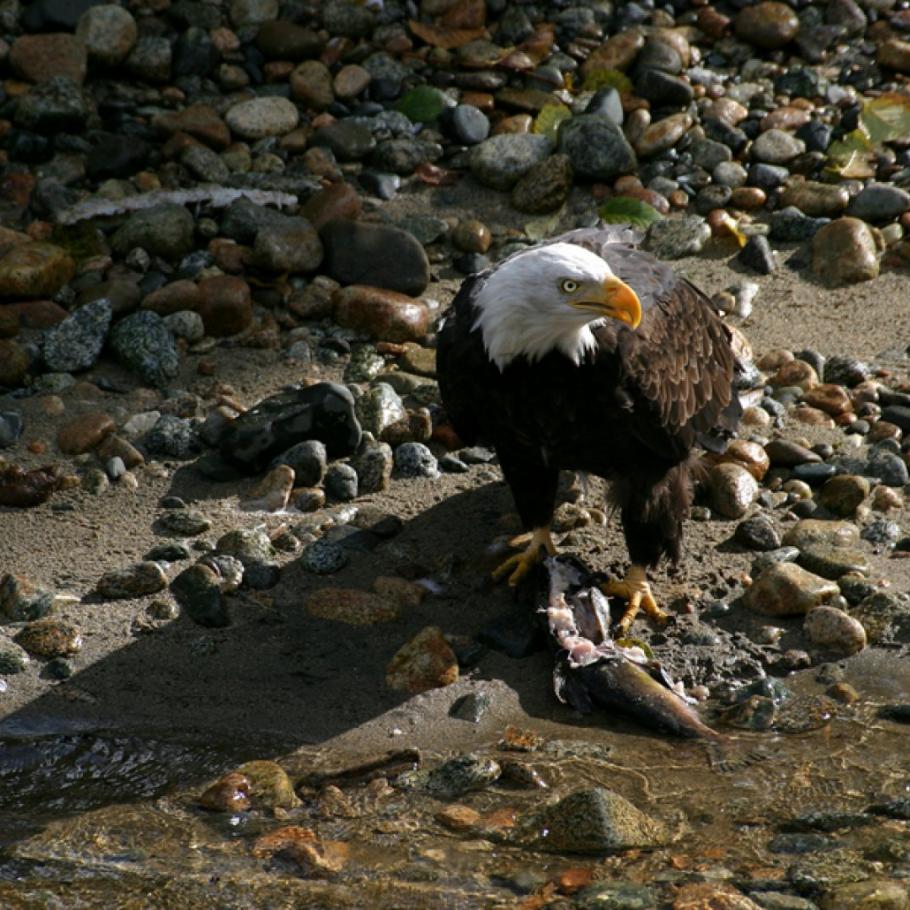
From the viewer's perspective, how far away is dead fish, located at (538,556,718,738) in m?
4.65

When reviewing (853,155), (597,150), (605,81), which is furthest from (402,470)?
(853,155)

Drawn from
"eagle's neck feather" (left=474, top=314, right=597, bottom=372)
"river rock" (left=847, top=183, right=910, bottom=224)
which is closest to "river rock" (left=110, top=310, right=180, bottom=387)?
"eagle's neck feather" (left=474, top=314, right=597, bottom=372)

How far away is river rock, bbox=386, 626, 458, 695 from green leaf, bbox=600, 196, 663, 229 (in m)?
2.89

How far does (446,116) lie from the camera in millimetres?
7727

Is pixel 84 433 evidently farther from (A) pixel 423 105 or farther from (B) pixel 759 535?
(A) pixel 423 105

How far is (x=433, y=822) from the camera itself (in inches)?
167

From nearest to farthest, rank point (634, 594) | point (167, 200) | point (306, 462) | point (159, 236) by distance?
point (634, 594) < point (306, 462) < point (159, 236) < point (167, 200)

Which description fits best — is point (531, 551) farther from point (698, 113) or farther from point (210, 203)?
point (698, 113)

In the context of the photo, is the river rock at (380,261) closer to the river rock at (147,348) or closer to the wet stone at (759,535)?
the river rock at (147,348)

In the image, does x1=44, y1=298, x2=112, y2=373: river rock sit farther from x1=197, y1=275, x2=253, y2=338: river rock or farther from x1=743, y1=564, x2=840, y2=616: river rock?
x1=743, y1=564, x2=840, y2=616: river rock

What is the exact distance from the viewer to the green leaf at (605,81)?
7949 millimetres

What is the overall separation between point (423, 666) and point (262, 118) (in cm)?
373

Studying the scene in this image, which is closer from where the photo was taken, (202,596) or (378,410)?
(202,596)

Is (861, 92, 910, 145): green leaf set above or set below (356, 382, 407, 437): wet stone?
above
